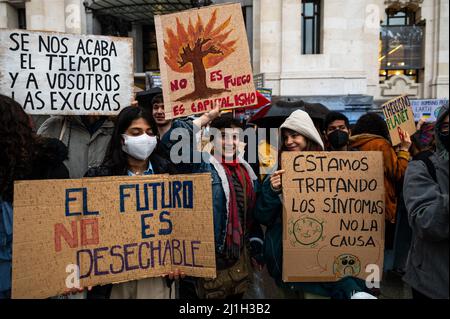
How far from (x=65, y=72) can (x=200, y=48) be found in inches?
43.2

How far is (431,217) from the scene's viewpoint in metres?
1.66

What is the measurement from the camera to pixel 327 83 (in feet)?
42.2

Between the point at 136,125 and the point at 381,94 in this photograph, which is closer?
the point at 136,125

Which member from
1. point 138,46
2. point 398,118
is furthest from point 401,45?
point 398,118

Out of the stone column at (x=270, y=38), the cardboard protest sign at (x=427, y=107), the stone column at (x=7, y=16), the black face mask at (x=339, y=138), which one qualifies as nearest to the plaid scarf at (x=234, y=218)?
the black face mask at (x=339, y=138)

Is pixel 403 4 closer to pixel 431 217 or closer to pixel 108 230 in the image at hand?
pixel 431 217

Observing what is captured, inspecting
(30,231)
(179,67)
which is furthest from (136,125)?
(30,231)

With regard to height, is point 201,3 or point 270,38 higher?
point 201,3

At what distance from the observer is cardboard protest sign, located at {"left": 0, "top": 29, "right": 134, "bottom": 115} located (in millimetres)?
2648

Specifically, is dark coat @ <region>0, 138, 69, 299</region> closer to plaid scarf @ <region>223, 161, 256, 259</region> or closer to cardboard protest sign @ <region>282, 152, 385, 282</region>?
plaid scarf @ <region>223, 161, 256, 259</region>

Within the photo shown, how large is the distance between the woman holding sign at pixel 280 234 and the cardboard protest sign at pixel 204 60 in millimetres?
529

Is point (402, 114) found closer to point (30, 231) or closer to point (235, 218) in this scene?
point (235, 218)

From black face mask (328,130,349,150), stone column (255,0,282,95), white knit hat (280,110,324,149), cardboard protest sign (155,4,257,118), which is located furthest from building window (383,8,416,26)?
white knit hat (280,110,324,149)
